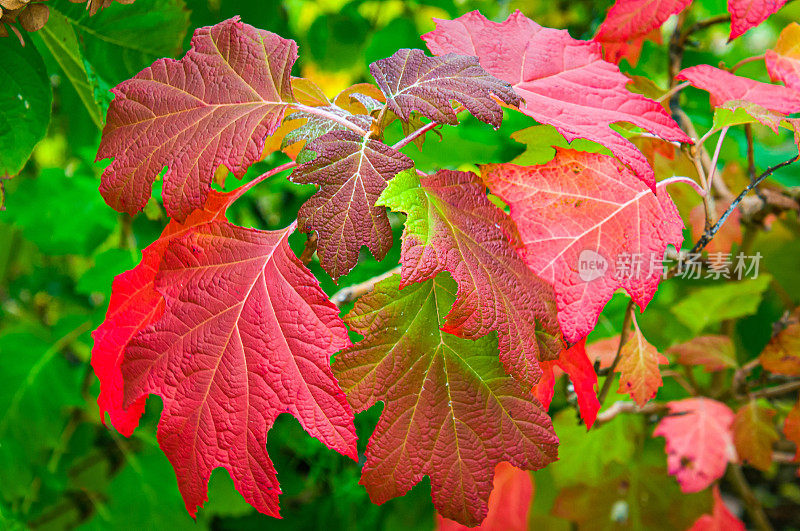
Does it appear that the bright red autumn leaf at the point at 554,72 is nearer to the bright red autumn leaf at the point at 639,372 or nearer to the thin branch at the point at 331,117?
the thin branch at the point at 331,117

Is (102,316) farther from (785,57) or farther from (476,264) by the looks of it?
(785,57)

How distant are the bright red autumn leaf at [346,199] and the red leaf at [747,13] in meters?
0.51

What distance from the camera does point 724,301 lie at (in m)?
1.14

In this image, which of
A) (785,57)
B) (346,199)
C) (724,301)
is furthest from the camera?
(724,301)

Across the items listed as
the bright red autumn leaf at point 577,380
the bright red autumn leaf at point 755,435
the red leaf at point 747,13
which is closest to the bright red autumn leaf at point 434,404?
the bright red autumn leaf at point 577,380

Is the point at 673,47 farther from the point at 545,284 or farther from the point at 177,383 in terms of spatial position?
the point at 177,383

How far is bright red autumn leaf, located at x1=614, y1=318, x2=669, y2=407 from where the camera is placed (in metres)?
0.64

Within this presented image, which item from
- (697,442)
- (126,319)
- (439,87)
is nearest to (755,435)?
(697,442)

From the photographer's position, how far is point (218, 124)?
47 centimetres

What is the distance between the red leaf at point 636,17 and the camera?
67cm

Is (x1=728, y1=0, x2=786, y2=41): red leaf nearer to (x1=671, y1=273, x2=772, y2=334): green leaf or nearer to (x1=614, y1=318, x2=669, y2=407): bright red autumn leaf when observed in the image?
(x1=614, y1=318, x2=669, y2=407): bright red autumn leaf

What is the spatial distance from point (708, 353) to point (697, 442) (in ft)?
0.67

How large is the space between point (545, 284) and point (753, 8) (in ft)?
1.59

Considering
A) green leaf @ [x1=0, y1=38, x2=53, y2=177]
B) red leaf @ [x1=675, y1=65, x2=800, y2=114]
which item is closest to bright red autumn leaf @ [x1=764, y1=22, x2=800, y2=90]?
red leaf @ [x1=675, y1=65, x2=800, y2=114]
